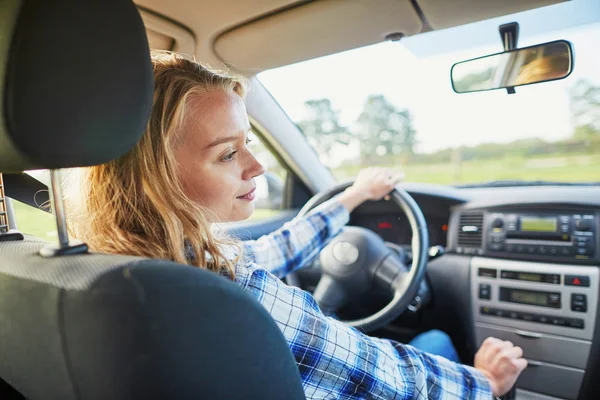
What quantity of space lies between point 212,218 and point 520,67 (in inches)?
59.4

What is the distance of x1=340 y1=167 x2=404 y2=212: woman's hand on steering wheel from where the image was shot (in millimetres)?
2232

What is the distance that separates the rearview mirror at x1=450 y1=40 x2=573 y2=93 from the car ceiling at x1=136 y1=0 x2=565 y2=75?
24 centimetres

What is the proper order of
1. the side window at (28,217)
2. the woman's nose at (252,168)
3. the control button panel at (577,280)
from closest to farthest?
the woman's nose at (252,168), the side window at (28,217), the control button panel at (577,280)

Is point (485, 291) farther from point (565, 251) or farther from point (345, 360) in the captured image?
point (345, 360)

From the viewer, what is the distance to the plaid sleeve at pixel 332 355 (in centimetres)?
107

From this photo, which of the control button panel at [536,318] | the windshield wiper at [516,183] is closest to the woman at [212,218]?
the control button panel at [536,318]

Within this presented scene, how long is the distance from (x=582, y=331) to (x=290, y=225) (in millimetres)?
1411

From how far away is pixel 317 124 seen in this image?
3.32 m

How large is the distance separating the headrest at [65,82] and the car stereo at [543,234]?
2.12 metres

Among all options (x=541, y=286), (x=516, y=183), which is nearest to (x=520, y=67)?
(x=516, y=183)

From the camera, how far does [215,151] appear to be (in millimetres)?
1269

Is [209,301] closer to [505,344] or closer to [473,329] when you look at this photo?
[505,344]

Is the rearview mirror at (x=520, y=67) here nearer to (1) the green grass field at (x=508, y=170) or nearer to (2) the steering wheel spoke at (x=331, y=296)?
(1) the green grass field at (x=508, y=170)

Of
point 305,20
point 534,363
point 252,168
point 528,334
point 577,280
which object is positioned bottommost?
point 534,363
